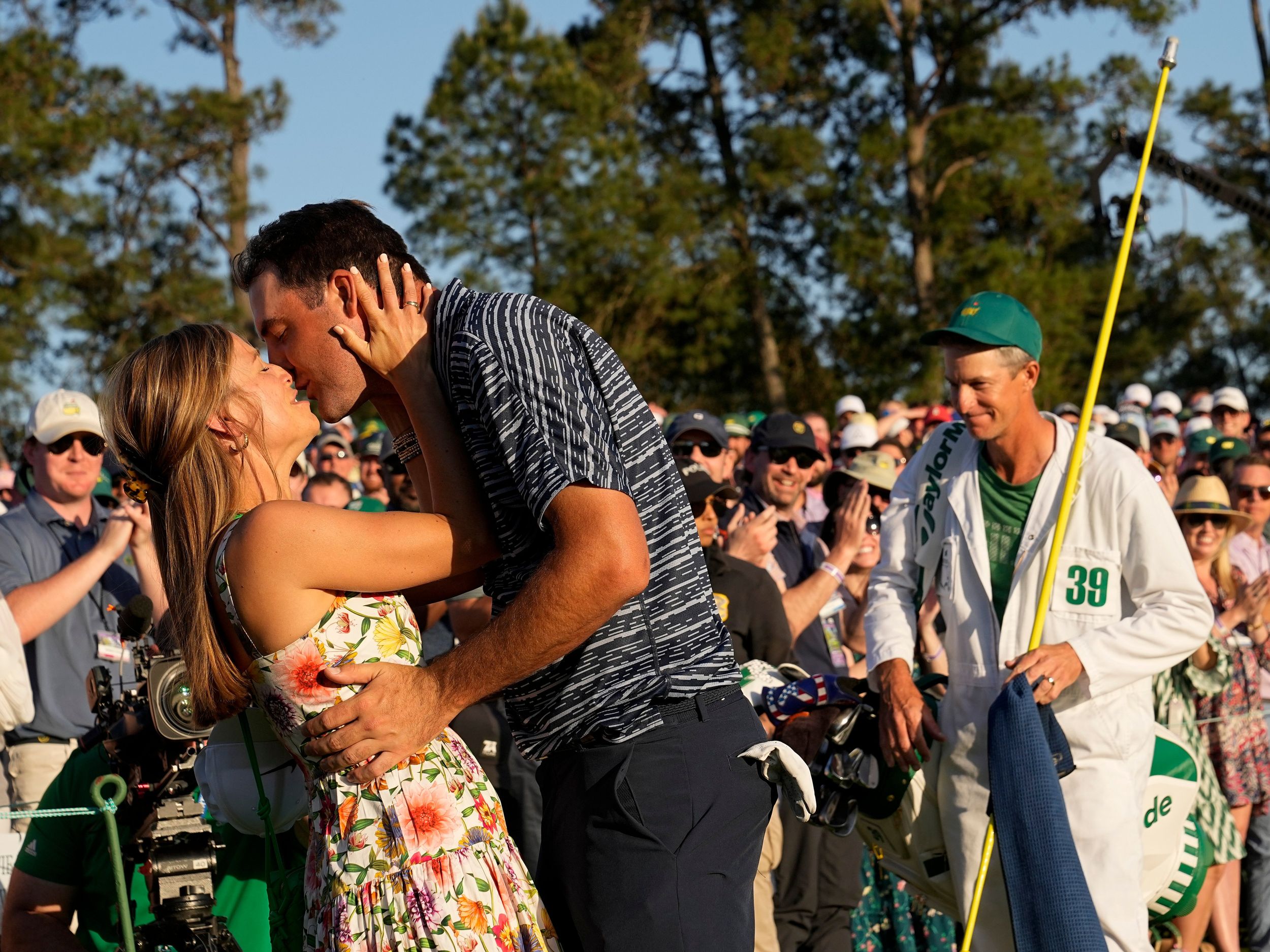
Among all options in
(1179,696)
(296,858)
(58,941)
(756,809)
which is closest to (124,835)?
(58,941)

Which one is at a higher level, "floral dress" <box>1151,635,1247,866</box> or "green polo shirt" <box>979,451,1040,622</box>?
"green polo shirt" <box>979,451,1040,622</box>

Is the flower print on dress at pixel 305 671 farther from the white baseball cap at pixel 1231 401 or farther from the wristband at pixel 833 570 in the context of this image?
the white baseball cap at pixel 1231 401

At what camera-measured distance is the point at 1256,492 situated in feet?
27.4

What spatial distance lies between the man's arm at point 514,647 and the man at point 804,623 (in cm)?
334

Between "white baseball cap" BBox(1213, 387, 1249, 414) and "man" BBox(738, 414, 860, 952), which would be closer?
"man" BBox(738, 414, 860, 952)

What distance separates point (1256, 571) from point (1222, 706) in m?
1.53

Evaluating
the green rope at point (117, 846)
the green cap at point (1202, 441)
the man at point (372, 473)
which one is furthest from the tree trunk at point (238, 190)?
the green rope at point (117, 846)

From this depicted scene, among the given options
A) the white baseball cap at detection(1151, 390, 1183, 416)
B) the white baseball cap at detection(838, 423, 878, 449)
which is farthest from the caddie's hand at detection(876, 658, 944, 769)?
the white baseball cap at detection(1151, 390, 1183, 416)

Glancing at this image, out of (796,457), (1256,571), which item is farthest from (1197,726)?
(796,457)

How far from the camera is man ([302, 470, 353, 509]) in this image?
7.57 meters

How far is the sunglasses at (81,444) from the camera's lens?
6195 millimetres

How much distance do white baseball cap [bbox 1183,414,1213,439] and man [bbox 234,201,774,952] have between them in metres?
10.1

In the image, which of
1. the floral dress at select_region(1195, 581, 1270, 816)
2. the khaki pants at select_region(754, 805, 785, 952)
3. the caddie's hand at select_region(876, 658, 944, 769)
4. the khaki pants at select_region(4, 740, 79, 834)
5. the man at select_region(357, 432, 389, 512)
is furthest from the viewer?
the man at select_region(357, 432, 389, 512)

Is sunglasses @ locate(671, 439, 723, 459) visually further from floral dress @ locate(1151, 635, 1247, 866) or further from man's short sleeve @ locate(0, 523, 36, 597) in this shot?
man's short sleeve @ locate(0, 523, 36, 597)
